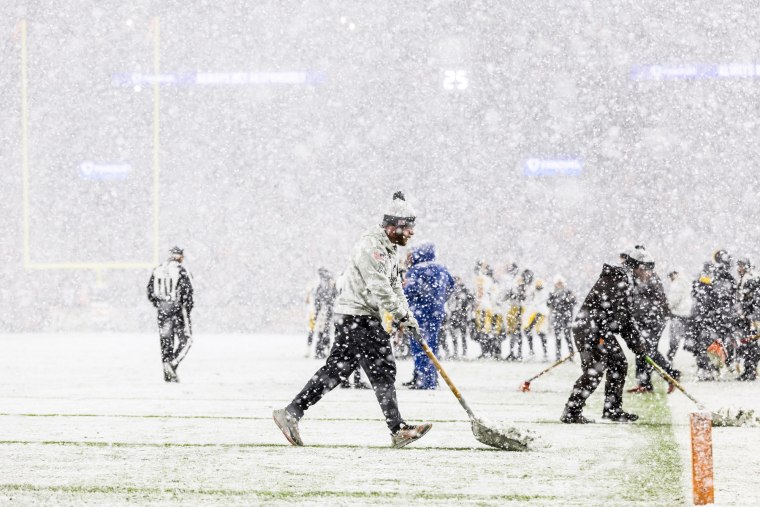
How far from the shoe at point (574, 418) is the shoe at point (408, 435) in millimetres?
1997

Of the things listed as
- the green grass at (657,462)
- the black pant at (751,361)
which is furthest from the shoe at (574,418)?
the black pant at (751,361)

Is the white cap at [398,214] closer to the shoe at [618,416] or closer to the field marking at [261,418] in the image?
the field marking at [261,418]

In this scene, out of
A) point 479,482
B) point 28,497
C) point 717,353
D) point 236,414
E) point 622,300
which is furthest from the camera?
point 717,353

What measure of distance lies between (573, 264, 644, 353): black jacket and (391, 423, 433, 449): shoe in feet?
6.80

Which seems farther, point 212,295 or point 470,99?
point 470,99

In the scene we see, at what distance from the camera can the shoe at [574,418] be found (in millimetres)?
8922

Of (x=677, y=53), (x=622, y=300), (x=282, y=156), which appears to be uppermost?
(x=677, y=53)

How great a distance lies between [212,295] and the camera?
36344 millimetres

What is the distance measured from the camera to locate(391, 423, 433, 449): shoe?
7.28 metres

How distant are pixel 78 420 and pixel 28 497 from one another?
3.55 meters

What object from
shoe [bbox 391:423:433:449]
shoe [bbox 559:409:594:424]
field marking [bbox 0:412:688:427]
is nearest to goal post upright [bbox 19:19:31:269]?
field marking [bbox 0:412:688:427]

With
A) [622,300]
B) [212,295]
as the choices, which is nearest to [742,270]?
[622,300]

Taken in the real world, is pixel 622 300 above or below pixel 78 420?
A: above

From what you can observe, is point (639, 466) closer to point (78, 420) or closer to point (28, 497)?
point (28, 497)
